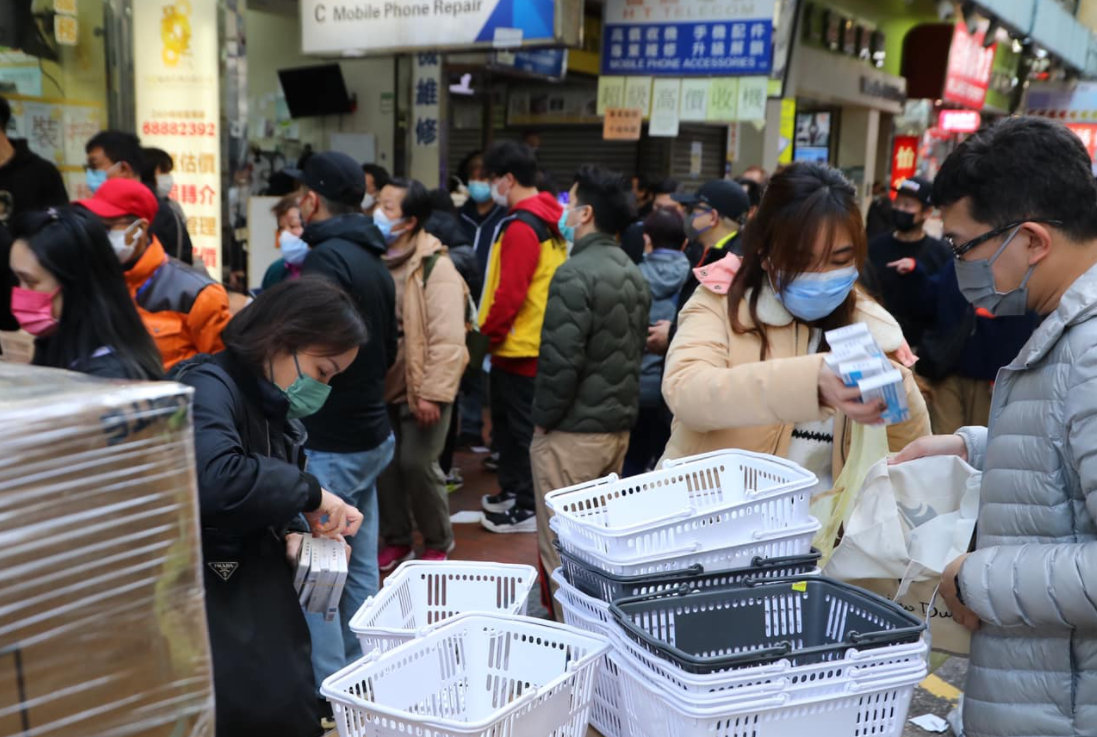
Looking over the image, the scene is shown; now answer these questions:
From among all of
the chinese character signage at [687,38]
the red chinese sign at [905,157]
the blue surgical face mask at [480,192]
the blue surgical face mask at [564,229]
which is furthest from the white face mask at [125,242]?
the red chinese sign at [905,157]

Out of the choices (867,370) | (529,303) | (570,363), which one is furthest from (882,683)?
(529,303)

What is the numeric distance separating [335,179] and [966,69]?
15074 millimetres

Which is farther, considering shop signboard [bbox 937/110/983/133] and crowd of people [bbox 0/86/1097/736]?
shop signboard [bbox 937/110/983/133]

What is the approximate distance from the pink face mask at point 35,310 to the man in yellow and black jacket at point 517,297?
316 cm

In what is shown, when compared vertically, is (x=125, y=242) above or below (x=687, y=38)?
below

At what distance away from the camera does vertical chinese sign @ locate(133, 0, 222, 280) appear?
6.33 m

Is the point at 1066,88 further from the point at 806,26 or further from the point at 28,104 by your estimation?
the point at 28,104

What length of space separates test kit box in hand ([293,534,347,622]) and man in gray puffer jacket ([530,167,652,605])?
212 centimetres

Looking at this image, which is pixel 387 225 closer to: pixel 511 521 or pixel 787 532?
pixel 511 521

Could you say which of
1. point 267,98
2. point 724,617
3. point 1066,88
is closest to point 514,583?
point 724,617

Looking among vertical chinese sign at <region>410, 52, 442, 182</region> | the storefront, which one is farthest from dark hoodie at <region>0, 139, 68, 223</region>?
vertical chinese sign at <region>410, 52, 442, 182</region>

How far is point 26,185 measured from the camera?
5301 mm

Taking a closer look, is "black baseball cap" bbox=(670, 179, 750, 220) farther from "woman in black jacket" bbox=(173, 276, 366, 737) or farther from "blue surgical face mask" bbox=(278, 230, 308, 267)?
"woman in black jacket" bbox=(173, 276, 366, 737)

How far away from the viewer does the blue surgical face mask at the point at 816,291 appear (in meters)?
2.61
